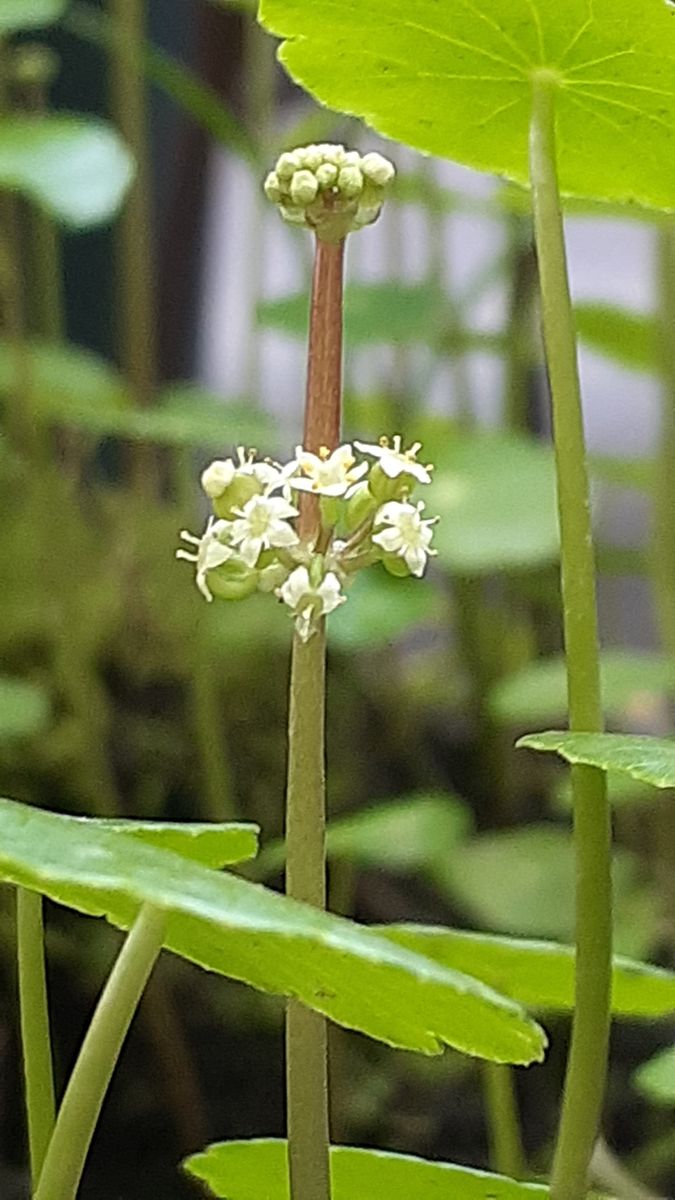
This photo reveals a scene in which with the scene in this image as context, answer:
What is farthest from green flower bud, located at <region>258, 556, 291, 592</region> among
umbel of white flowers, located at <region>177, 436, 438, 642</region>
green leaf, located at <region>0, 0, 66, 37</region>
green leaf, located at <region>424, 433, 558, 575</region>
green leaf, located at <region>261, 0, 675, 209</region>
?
green leaf, located at <region>424, 433, 558, 575</region>

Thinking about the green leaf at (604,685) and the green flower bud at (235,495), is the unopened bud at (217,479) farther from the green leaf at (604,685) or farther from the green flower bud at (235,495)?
the green leaf at (604,685)

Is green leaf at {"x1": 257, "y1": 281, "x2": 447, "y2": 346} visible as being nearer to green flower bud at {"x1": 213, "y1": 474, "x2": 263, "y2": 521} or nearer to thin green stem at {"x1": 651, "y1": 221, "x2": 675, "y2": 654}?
thin green stem at {"x1": 651, "y1": 221, "x2": 675, "y2": 654}

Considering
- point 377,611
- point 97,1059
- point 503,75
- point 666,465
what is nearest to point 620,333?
point 666,465

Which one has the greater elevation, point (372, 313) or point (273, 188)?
point (372, 313)

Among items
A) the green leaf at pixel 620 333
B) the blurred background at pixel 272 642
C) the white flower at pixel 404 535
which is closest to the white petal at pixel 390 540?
the white flower at pixel 404 535

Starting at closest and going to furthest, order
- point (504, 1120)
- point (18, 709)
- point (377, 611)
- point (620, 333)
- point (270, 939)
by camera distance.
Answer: point (270, 939) < point (504, 1120) < point (18, 709) < point (377, 611) < point (620, 333)

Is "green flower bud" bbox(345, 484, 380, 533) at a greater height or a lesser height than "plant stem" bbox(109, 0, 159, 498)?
lesser

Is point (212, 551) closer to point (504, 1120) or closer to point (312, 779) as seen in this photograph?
point (312, 779)
